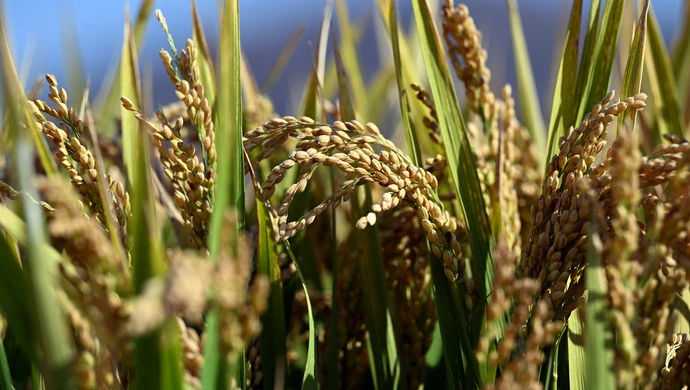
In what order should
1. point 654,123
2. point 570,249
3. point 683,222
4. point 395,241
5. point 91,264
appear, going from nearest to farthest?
point 91,264 < point 683,222 < point 570,249 < point 395,241 < point 654,123

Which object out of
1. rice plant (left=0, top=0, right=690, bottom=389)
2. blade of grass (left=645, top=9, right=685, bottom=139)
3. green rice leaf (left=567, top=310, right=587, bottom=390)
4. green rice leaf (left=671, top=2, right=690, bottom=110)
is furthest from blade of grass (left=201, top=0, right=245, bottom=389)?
green rice leaf (left=671, top=2, right=690, bottom=110)

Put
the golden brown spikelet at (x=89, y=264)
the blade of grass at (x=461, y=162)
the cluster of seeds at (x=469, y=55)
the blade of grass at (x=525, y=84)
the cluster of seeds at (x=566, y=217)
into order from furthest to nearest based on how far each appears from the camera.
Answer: the blade of grass at (x=525, y=84) → the cluster of seeds at (x=469, y=55) → the blade of grass at (x=461, y=162) → the cluster of seeds at (x=566, y=217) → the golden brown spikelet at (x=89, y=264)

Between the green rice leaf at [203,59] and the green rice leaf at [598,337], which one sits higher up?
the green rice leaf at [203,59]

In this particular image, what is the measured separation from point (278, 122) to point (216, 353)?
12.6 inches

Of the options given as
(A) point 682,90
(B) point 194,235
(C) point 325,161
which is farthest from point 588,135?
(A) point 682,90

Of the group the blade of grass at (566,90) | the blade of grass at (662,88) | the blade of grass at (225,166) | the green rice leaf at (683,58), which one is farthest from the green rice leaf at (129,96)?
the green rice leaf at (683,58)

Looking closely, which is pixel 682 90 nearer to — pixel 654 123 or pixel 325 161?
pixel 654 123

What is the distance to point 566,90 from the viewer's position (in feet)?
2.78

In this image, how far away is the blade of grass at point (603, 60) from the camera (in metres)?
0.79

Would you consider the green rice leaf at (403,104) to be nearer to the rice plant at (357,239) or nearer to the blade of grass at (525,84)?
the rice plant at (357,239)

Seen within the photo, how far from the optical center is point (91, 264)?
15.9 inches

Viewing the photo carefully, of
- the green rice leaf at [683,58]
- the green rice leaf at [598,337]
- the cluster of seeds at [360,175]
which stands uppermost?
the green rice leaf at [683,58]

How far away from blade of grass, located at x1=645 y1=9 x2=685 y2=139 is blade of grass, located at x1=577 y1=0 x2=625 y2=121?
0.92 ft

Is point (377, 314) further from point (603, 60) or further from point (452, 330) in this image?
point (603, 60)
